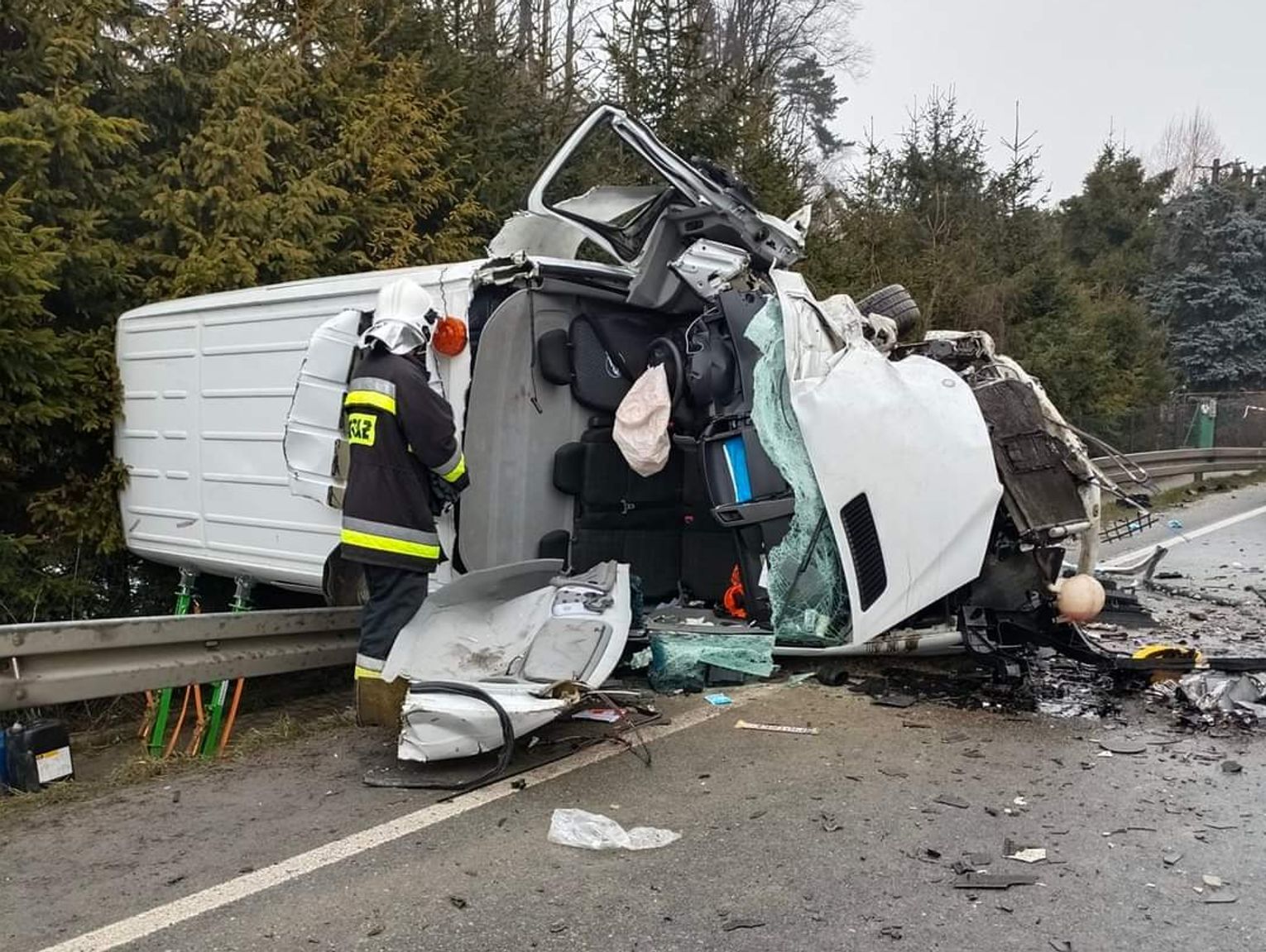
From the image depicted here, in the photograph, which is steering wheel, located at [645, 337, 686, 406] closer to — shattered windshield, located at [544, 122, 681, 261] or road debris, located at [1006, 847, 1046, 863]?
shattered windshield, located at [544, 122, 681, 261]

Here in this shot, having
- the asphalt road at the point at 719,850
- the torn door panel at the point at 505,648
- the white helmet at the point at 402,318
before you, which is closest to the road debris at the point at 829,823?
the asphalt road at the point at 719,850

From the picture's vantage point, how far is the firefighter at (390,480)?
4059 mm

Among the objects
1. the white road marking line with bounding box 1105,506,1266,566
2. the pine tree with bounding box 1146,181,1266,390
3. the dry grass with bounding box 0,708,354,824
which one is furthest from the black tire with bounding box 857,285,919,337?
the pine tree with bounding box 1146,181,1266,390

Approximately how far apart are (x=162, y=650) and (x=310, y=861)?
1.47 metres

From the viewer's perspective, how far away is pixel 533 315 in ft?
16.1

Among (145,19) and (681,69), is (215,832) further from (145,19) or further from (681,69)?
(681,69)

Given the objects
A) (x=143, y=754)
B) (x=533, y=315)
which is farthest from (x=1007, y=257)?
(x=143, y=754)

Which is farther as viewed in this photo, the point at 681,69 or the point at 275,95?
the point at 681,69

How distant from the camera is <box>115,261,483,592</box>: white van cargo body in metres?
4.88

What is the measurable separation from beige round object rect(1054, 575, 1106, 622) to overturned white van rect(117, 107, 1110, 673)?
9cm

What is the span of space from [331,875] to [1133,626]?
438 centimetres

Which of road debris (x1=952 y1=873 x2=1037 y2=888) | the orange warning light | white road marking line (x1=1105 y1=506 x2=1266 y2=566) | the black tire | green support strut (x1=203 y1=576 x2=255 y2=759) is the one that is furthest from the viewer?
white road marking line (x1=1105 y1=506 x2=1266 y2=566)

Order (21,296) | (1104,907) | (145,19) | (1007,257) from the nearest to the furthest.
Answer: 1. (1104,907)
2. (21,296)
3. (145,19)
4. (1007,257)

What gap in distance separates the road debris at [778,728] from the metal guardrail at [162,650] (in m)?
1.80
